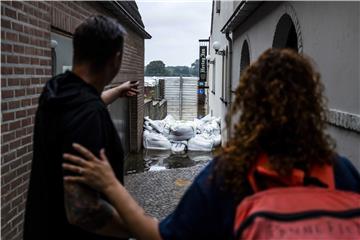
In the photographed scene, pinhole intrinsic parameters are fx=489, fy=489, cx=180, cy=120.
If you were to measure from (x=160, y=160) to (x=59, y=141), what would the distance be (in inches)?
408

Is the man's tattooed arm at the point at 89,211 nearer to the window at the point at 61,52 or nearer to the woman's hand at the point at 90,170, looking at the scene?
the woman's hand at the point at 90,170

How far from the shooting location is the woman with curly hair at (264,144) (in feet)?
5.20

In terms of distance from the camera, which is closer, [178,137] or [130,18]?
[130,18]

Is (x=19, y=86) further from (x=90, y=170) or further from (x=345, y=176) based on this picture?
(x=345, y=176)

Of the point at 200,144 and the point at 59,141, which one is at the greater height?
the point at 59,141

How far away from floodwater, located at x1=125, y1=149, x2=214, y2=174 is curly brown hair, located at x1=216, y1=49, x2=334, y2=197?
29.4 feet

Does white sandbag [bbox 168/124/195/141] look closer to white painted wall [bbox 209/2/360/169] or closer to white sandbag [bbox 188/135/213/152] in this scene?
white sandbag [bbox 188/135/213/152]

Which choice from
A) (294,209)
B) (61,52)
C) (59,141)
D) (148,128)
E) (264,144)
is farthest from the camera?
(148,128)

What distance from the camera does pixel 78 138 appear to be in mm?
1878

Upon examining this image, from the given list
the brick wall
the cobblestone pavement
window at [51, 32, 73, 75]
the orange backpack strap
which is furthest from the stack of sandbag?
the orange backpack strap

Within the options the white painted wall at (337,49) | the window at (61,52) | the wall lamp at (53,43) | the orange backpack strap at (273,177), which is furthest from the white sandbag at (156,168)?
the orange backpack strap at (273,177)

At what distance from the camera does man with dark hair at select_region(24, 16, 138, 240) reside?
1.90m

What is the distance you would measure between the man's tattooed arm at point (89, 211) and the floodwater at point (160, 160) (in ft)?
28.4

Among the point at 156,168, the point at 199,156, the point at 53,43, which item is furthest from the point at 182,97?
the point at 53,43
